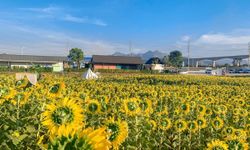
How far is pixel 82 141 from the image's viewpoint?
3.18 ft

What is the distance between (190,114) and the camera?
261 inches

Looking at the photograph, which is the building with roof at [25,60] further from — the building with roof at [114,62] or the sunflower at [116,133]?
the sunflower at [116,133]

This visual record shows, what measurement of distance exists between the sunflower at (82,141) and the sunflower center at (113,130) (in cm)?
101

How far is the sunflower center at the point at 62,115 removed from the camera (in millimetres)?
1709

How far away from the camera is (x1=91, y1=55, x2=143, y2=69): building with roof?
256 ft

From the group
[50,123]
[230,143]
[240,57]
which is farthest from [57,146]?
[240,57]

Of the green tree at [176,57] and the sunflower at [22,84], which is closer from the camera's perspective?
the sunflower at [22,84]

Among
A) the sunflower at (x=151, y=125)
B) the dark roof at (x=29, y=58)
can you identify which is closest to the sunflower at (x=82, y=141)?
the sunflower at (x=151, y=125)

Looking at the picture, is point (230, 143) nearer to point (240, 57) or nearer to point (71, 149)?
point (71, 149)

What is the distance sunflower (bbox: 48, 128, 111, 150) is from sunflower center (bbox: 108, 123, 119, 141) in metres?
1.01

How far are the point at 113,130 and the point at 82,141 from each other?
1135mm

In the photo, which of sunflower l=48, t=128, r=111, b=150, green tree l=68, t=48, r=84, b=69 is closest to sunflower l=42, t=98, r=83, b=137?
sunflower l=48, t=128, r=111, b=150

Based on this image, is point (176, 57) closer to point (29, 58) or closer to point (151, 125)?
point (29, 58)

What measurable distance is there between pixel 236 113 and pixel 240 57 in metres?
142
